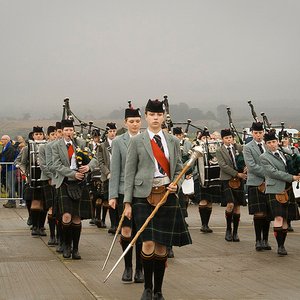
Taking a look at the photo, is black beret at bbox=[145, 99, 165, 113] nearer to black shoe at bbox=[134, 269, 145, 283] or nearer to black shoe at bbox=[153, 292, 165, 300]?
black shoe at bbox=[153, 292, 165, 300]

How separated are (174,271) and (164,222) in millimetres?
1917

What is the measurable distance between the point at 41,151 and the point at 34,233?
4.88 ft

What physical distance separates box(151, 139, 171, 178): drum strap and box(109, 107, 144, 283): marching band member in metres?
0.97

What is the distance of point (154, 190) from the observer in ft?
24.6

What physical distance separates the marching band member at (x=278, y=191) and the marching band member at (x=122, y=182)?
7.72 ft

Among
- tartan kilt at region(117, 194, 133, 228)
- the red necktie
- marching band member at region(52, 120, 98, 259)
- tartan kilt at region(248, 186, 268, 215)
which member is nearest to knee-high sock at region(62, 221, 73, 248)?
marching band member at region(52, 120, 98, 259)

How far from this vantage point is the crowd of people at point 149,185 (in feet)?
24.6

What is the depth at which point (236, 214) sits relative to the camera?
12609 millimetres

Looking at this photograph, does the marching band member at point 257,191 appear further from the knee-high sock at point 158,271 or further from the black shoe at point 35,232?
the knee-high sock at point 158,271

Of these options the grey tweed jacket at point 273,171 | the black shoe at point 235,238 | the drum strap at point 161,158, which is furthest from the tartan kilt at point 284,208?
the drum strap at point 161,158

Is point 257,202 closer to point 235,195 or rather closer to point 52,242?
point 235,195

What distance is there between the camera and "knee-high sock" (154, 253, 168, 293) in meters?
7.34

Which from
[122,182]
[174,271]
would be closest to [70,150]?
[122,182]

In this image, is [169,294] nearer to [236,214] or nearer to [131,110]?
[131,110]
